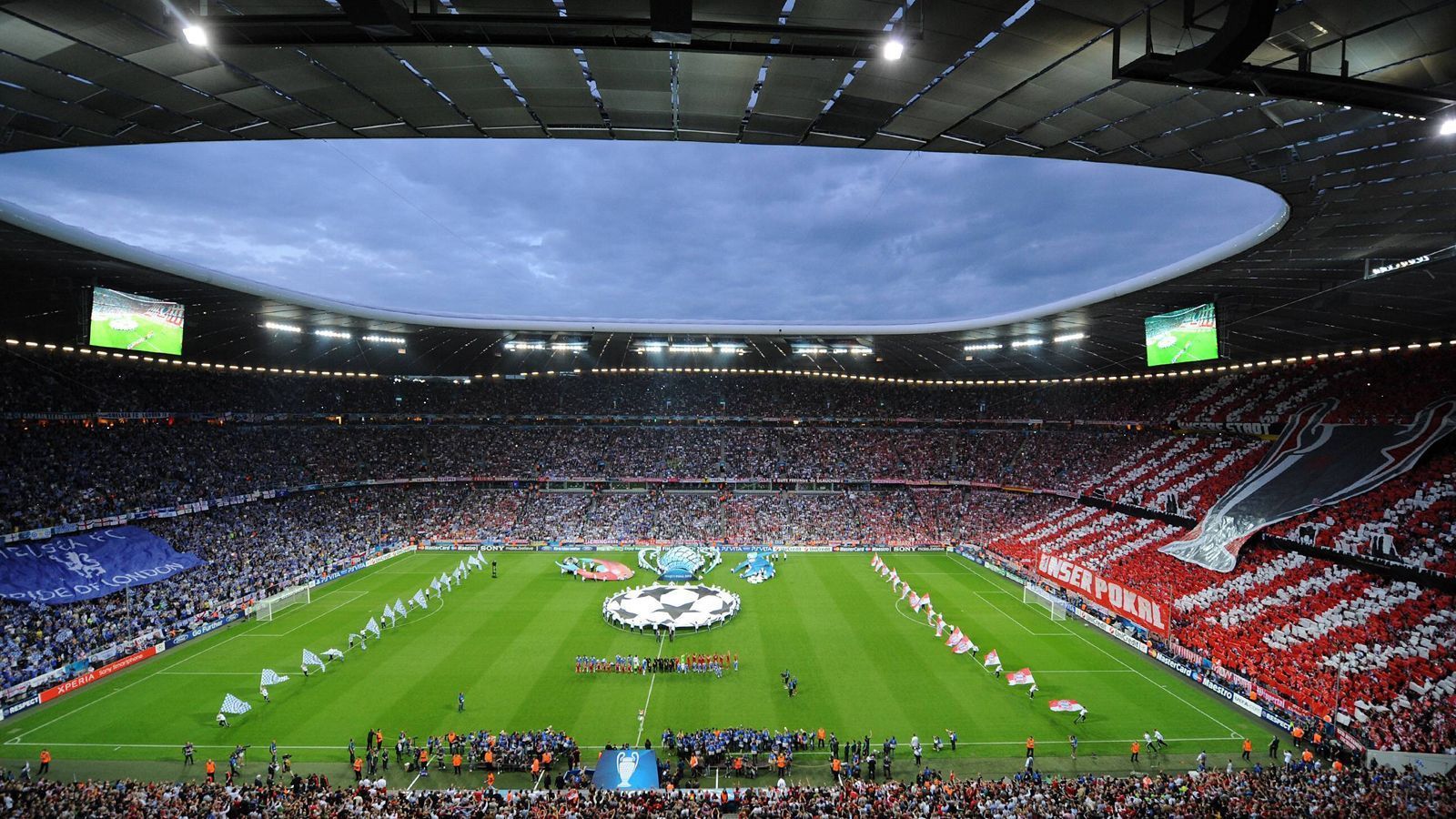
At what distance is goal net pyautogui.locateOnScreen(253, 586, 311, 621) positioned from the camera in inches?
1316

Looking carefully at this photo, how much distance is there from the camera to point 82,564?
1235 inches

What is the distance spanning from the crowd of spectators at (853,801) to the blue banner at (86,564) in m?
18.0

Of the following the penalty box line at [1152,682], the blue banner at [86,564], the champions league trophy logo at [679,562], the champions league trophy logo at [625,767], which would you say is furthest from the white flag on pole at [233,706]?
the penalty box line at [1152,682]

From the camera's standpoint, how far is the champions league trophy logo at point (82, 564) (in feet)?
101

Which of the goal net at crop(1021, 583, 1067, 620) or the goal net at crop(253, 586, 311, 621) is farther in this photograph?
the goal net at crop(1021, 583, 1067, 620)

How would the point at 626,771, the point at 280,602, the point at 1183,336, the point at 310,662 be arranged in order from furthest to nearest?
the point at 280,602 → the point at 1183,336 → the point at 310,662 → the point at 626,771

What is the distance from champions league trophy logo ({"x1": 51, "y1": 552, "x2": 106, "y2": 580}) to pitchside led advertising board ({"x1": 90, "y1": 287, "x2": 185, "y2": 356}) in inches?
446

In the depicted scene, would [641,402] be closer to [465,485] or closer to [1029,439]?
[465,485]

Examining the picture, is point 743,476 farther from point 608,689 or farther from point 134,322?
point 134,322

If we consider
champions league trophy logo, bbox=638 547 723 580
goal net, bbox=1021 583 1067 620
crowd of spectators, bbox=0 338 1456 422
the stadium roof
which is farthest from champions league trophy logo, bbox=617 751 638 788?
crowd of spectators, bbox=0 338 1456 422

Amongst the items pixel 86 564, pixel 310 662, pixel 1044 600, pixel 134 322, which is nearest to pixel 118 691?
pixel 310 662

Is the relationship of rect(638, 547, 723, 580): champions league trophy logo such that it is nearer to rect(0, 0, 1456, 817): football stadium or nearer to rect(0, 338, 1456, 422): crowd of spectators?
rect(0, 0, 1456, 817): football stadium

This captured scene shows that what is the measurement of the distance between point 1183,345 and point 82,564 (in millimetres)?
52522

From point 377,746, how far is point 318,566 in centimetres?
2586
